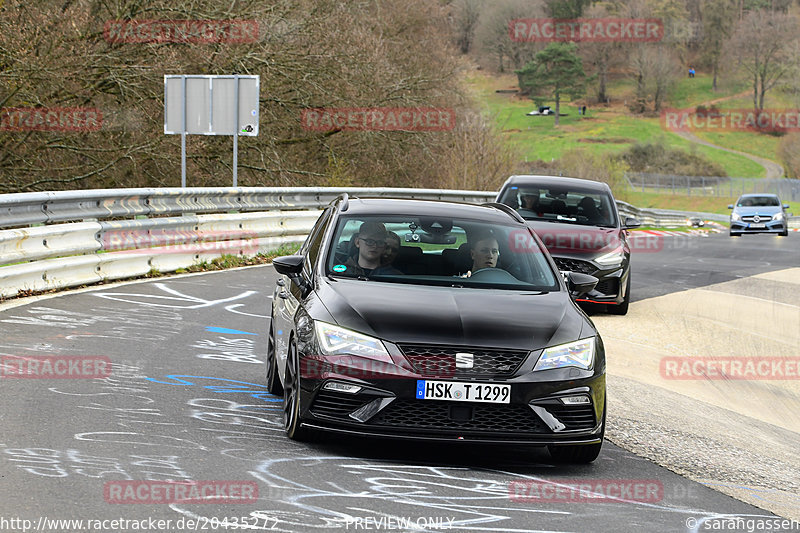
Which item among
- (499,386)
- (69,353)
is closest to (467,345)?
(499,386)

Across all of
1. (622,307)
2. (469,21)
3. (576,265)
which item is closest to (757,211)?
(622,307)

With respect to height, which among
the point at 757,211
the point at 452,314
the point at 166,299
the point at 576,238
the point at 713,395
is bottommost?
the point at 757,211

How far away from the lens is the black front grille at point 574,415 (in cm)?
611

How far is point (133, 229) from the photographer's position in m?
14.8

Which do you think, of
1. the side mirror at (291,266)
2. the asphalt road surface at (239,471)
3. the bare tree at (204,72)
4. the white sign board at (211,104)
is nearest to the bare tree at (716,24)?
the bare tree at (204,72)

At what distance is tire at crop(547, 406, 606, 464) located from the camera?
633cm

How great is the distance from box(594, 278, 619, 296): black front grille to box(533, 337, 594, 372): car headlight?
7.43m

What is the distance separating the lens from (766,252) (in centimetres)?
2794

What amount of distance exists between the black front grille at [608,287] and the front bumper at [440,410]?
7690mm

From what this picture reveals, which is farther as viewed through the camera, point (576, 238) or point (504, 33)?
point (504, 33)

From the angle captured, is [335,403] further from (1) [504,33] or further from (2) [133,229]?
(1) [504,33]

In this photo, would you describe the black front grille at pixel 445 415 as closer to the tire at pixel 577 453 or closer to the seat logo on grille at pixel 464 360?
the seat logo on grille at pixel 464 360

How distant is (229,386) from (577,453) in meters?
2.80

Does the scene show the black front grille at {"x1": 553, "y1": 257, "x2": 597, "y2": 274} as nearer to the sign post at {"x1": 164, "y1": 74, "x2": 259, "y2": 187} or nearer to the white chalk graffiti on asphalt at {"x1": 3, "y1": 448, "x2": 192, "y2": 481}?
the white chalk graffiti on asphalt at {"x1": 3, "y1": 448, "x2": 192, "y2": 481}
